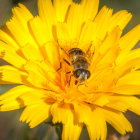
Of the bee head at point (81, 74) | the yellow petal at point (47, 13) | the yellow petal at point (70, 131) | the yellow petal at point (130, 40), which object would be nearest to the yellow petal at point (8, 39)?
the yellow petal at point (47, 13)

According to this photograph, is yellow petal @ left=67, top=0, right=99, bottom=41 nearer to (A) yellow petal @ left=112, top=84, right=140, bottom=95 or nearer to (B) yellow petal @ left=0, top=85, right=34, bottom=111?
(A) yellow petal @ left=112, top=84, right=140, bottom=95

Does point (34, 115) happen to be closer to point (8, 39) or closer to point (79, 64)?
point (79, 64)

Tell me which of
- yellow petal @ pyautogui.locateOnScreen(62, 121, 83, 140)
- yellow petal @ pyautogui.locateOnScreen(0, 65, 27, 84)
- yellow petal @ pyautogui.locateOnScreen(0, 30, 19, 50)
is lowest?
yellow petal @ pyautogui.locateOnScreen(62, 121, 83, 140)

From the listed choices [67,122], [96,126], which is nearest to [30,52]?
[67,122]

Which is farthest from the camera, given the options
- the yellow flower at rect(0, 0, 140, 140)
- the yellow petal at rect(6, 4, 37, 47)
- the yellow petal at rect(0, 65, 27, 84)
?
the yellow petal at rect(6, 4, 37, 47)

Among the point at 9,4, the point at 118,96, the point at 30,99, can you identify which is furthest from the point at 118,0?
the point at 30,99

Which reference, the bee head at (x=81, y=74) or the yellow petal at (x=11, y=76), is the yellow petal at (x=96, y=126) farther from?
the yellow petal at (x=11, y=76)

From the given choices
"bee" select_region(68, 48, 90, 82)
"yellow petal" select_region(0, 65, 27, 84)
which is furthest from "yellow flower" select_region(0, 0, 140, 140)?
"bee" select_region(68, 48, 90, 82)
